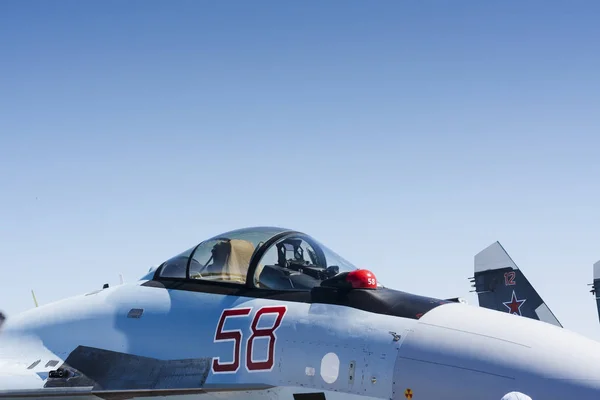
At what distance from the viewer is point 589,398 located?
534 centimetres

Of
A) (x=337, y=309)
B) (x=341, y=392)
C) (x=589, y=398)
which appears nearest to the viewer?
(x=589, y=398)

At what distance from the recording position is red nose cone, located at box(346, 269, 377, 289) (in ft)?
22.5

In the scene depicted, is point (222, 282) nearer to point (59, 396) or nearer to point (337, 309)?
point (337, 309)

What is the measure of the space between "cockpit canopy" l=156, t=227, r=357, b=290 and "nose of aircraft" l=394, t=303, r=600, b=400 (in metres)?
1.69

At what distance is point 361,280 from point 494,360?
1568mm

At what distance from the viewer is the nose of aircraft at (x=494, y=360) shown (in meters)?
5.50

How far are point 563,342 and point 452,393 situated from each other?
103 cm

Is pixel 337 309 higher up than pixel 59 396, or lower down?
Result: higher up

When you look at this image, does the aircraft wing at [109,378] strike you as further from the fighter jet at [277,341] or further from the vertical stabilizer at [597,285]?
the vertical stabilizer at [597,285]

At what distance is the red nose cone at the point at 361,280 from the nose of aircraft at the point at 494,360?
0.72 metres

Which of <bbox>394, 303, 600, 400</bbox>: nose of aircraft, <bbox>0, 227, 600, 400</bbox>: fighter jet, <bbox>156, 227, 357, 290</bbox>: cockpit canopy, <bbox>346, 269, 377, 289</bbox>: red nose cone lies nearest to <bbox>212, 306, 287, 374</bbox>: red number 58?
<bbox>0, 227, 600, 400</bbox>: fighter jet

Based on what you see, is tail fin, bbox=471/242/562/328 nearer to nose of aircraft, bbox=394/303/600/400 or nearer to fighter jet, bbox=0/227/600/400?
fighter jet, bbox=0/227/600/400

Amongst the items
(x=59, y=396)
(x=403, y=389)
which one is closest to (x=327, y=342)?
(x=403, y=389)

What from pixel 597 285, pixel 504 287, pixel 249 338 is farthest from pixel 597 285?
pixel 249 338
